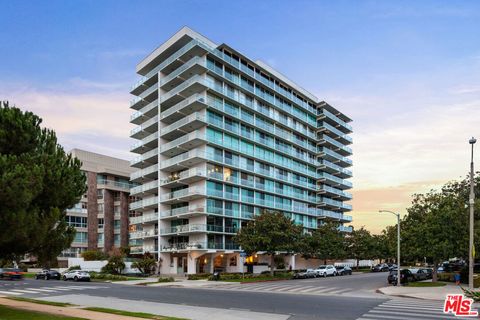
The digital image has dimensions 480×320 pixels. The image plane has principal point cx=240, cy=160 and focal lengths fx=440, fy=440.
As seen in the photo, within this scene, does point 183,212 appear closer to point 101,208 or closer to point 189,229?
point 189,229

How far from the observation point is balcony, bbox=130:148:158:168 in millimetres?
70688

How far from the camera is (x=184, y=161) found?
63188 mm

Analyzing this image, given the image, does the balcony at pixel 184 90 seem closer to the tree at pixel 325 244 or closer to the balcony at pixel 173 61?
the balcony at pixel 173 61

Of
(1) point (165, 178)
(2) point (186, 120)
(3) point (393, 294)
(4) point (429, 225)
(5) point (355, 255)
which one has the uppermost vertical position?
(2) point (186, 120)

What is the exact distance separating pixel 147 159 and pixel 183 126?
11.6 m

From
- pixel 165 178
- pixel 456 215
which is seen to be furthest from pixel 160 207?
pixel 456 215

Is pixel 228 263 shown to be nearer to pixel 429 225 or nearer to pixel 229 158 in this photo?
pixel 229 158

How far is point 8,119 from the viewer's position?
18.4 metres

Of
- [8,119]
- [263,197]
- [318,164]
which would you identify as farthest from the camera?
[318,164]

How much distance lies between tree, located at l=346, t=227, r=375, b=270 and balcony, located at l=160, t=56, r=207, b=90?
140 ft

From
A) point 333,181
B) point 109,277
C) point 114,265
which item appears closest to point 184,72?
point 114,265

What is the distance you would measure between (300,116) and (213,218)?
33.4 metres

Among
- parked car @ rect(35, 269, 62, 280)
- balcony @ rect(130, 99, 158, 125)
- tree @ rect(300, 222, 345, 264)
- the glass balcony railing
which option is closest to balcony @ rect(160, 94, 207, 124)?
balcony @ rect(130, 99, 158, 125)

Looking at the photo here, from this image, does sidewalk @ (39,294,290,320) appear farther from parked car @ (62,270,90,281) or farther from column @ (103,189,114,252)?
column @ (103,189,114,252)
